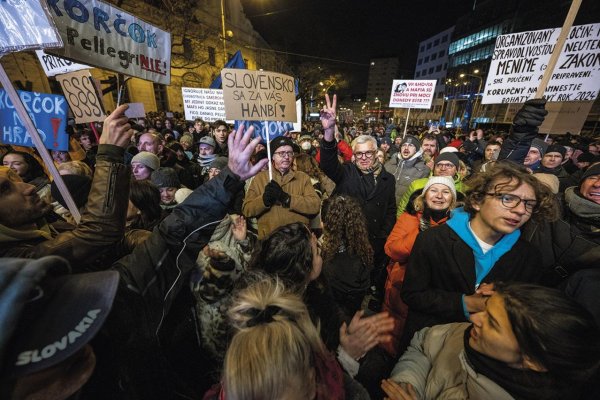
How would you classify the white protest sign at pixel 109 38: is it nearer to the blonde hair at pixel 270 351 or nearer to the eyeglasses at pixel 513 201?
the blonde hair at pixel 270 351

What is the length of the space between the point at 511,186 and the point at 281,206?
7.23ft

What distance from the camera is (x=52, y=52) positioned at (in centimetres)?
219

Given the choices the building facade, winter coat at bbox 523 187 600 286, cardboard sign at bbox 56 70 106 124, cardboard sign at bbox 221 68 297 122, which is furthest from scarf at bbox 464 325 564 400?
the building facade

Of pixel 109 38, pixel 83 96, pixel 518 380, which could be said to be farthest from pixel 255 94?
pixel 518 380

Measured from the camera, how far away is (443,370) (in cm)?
→ 141

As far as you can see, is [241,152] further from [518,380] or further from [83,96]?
[83,96]

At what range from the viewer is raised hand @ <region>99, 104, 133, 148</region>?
1.44 m

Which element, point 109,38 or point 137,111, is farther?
point 137,111

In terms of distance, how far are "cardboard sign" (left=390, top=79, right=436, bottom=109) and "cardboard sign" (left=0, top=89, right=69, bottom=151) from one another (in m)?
8.38

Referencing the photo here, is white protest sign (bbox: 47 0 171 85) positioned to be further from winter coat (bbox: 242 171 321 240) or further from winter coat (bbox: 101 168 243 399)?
winter coat (bbox: 101 168 243 399)

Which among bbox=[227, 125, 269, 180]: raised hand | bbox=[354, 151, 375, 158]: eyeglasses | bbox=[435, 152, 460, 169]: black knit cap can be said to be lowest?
bbox=[435, 152, 460, 169]: black knit cap

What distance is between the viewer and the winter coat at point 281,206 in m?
3.10

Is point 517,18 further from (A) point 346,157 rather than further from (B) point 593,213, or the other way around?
(B) point 593,213

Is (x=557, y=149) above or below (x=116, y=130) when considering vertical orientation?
below
